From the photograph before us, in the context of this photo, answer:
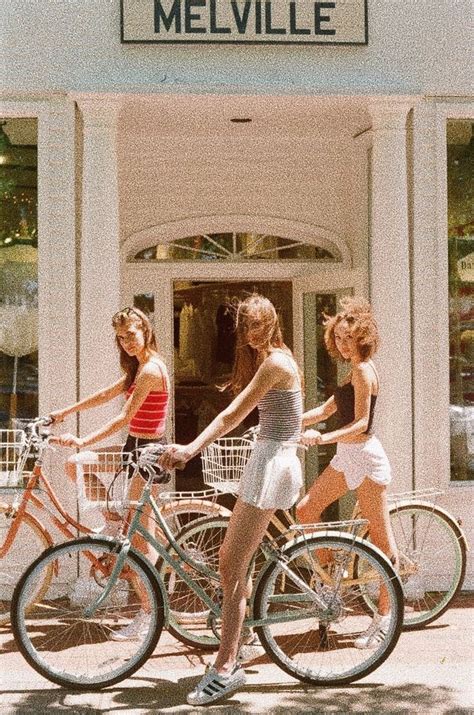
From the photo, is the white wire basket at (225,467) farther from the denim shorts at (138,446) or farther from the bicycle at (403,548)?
the denim shorts at (138,446)

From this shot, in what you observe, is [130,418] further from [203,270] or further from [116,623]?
[203,270]

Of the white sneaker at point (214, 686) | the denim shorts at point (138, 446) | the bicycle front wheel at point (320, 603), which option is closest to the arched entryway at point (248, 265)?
the denim shorts at point (138, 446)

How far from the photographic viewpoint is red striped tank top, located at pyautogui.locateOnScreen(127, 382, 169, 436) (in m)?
5.83

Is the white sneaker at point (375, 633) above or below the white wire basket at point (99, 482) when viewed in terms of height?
below

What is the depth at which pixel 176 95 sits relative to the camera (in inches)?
279

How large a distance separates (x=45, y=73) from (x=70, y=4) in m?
0.48

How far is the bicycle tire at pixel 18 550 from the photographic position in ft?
19.6

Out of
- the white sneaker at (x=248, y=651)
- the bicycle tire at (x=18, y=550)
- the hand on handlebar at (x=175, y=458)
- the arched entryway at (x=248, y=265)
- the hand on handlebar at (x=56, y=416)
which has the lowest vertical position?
the white sneaker at (x=248, y=651)

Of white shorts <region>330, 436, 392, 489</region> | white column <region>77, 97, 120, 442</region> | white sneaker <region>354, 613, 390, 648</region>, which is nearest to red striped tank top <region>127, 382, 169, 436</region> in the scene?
white shorts <region>330, 436, 392, 489</region>

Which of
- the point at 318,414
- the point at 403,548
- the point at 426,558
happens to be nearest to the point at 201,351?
the point at 426,558

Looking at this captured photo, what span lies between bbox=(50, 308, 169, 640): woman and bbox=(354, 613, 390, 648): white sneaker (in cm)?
124

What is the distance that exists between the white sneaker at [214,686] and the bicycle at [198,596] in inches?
10.0

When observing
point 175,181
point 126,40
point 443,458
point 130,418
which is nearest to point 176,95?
point 126,40

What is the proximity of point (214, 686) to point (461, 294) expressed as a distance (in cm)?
362
